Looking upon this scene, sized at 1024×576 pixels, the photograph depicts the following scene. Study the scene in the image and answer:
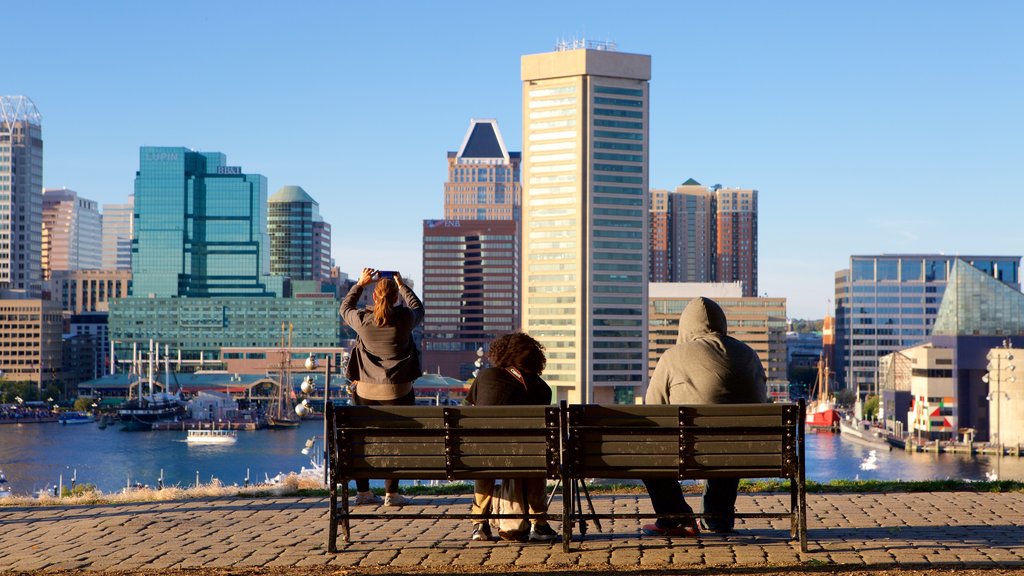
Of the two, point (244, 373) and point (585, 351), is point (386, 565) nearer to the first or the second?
point (585, 351)

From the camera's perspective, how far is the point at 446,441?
709cm

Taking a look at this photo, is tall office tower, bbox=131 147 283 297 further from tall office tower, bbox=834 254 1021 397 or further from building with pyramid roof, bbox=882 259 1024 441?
building with pyramid roof, bbox=882 259 1024 441

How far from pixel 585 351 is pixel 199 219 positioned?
269ft

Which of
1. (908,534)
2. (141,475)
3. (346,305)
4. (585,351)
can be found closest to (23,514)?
(346,305)

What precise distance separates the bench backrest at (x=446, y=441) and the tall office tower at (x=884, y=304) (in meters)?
176

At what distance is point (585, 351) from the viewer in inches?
5285

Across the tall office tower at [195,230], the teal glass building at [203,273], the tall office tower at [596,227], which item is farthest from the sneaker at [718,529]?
the tall office tower at [195,230]

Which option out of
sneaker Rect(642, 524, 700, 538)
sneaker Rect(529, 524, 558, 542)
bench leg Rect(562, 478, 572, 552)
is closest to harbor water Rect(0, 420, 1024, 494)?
sneaker Rect(642, 524, 700, 538)

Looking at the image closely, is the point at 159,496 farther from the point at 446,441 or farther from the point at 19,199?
the point at 19,199

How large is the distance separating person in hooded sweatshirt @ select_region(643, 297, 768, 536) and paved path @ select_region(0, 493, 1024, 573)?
23 cm

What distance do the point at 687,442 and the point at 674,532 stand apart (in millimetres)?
975

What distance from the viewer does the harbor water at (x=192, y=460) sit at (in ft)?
255

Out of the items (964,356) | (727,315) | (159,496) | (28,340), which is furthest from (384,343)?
(28,340)

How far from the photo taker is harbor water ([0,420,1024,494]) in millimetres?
77875
